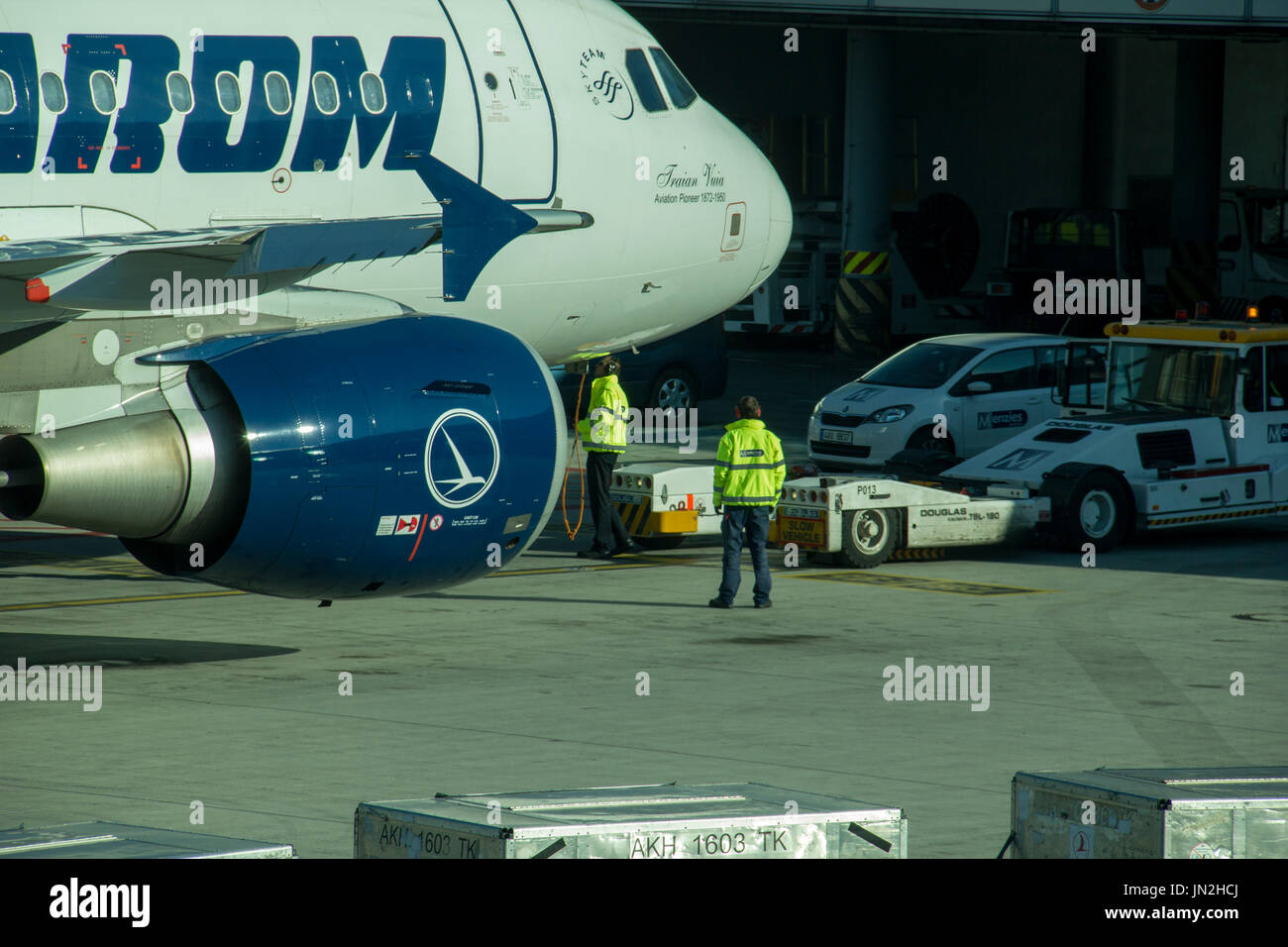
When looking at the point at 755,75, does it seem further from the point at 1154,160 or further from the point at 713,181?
the point at 713,181

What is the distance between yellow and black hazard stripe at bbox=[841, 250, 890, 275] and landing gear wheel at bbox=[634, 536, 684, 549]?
82.7ft

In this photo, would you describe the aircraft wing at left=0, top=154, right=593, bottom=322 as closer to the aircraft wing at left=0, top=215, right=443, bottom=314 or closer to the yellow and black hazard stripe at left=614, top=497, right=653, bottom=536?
the aircraft wing at left=0, top=215, right=443, bottom=314

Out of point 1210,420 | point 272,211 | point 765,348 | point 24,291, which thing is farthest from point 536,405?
point 765,348

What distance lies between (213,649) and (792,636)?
16.9 ft

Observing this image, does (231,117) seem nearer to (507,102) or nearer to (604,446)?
(507,102)

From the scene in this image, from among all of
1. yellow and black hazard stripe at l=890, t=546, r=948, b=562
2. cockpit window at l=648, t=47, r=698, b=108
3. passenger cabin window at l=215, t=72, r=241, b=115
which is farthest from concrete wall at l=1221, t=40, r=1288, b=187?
passenger cabin window at l=215, t=72, r=241, b=115

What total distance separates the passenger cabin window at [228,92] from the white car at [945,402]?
13869mm

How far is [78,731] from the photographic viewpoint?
12.6 m

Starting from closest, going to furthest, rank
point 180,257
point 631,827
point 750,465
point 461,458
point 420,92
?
point 631,827 → point 180,257 → point 461,458 → point 420,92 → point 750,465

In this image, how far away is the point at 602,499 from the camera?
21.0 m

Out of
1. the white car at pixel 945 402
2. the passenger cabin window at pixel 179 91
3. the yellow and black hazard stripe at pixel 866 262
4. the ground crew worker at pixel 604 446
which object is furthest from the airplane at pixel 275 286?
the yellow and black hazard stripe at pixel 866 262

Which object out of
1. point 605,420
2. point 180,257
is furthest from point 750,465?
point 180,257

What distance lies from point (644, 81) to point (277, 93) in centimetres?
455

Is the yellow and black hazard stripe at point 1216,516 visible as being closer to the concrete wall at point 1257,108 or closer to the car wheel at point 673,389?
the car wheel at point 673,389
